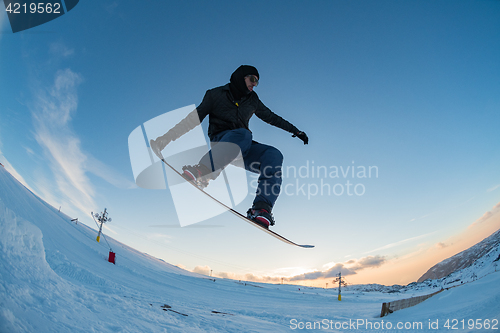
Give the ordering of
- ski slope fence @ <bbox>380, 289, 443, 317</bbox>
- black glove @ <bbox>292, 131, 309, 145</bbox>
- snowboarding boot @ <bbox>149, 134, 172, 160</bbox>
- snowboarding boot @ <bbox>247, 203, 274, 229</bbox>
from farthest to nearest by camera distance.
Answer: ski slope fence @ <bbox>380, 289, 443, 317</bbox> → black glove @ <bbox>292, 131, 309, 145</bbox> → snowboarding boot @ <bbox>149, 134, 172, 160</bbox> → snowboarding boot @ <bbox>247, 203, 274, 229</bbox>

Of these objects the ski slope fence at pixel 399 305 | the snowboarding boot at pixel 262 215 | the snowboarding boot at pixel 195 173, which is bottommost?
the ski slope fence at pixel 399 305

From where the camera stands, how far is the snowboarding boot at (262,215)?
260 centimetres

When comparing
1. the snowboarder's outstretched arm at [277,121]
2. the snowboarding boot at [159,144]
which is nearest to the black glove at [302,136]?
the snowboarder's outstretched arm at [277,121]

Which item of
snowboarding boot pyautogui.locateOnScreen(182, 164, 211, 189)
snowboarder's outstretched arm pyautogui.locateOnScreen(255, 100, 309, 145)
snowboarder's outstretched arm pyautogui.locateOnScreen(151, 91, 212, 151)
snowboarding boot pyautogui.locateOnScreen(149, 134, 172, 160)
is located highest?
snowboarder's outstretched arm pyautogui.locateOnScreen(255, 100, 309, 145)

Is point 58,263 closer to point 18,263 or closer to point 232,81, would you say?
point 18,263

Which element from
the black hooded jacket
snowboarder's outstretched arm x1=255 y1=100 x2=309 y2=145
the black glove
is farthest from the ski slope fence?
the black hooded jacket

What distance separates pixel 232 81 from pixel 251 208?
6.42 ft

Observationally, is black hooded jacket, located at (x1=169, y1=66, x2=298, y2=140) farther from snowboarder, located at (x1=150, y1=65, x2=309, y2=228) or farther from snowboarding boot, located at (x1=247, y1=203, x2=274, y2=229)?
snowboarding boot, located at (x1=247, y1=203, x2=274, y2=229)

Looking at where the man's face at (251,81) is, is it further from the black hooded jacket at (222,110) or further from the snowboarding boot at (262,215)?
the snowboarding boot at (262,215)

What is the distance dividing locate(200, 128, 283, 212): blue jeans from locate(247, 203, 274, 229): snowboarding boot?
0.01 metres

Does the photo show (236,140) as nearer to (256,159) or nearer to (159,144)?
(256,159)

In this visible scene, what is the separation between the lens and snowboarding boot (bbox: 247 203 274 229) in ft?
8.53

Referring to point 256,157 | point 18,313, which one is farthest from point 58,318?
point 256,157

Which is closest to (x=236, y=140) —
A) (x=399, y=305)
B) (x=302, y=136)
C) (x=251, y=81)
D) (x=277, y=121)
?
(x=251, y=81)
